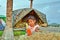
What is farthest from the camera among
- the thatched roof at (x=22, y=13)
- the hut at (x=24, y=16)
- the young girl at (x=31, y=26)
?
the thatched roof at (x=22, y=13)

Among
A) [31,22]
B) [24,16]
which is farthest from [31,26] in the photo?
[24,16]

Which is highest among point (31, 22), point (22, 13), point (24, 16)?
point (31, 22)

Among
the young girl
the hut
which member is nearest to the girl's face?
the young girl

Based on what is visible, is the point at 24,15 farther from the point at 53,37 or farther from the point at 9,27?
the point at 53,37

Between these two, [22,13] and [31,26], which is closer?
[31,26]

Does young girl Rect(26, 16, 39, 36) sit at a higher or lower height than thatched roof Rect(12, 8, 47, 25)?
higher

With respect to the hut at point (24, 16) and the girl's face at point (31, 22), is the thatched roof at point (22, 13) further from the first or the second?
the girl's face at point (31, 22)

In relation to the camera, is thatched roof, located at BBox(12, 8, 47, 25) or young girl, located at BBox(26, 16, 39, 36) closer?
young girl, located at BBox(26, 16, 39, 36)

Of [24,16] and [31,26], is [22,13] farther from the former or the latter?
[31,26]

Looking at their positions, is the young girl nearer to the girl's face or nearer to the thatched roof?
the girl's face

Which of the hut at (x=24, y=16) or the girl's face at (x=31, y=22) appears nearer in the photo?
the girl's face at (x=31, y=22)

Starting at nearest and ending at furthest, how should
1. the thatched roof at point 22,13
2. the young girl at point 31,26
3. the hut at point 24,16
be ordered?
the young girl at point 31,26 → the hut at point 24,16 → the thatched roof at point 22,13

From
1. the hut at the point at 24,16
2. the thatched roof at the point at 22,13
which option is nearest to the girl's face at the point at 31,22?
the hut at the point at 24,16

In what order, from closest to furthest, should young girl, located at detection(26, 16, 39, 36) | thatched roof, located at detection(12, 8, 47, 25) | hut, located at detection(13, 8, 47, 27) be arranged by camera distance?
1. young girl, located at detection(26, 16, 39, 36)
2. hut, located at detection(13, 8, 47, 27)
3. thatched roof, located at detection(12, 8, 47, 25)
